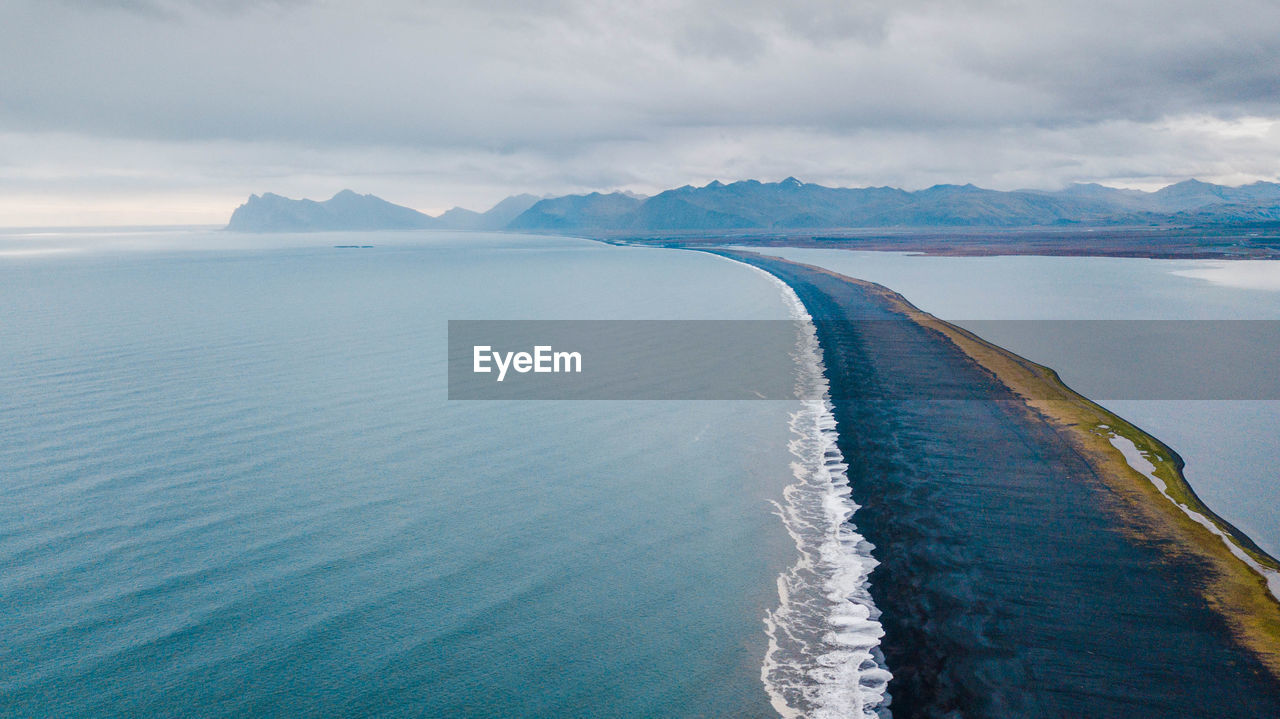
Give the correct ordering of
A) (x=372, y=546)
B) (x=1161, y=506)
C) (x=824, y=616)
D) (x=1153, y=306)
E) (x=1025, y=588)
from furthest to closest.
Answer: (x=1153, y=306), (x=1161, y=506), (x=372, y=546), (x=1025, y=588), (x=824, y=616)

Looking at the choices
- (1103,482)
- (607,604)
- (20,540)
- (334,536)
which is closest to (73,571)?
(20,540)

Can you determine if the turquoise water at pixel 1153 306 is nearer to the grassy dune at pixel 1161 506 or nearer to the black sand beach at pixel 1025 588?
the grassy dune at pixel 1161 506

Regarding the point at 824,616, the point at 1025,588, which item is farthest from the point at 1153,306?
the point at 824,616

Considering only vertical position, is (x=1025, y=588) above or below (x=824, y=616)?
above

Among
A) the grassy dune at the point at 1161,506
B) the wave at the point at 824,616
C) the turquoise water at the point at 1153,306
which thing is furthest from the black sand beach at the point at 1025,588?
the turquoise water at the point at 1153,306

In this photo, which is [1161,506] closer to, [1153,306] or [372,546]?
[372,546]

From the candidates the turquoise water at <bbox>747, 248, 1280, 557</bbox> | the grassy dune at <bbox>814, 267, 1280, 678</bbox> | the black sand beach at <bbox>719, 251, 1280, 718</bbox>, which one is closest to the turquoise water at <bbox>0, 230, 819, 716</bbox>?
the black sand beach at <bbox>719, 251, 1280, 718</bbox>
